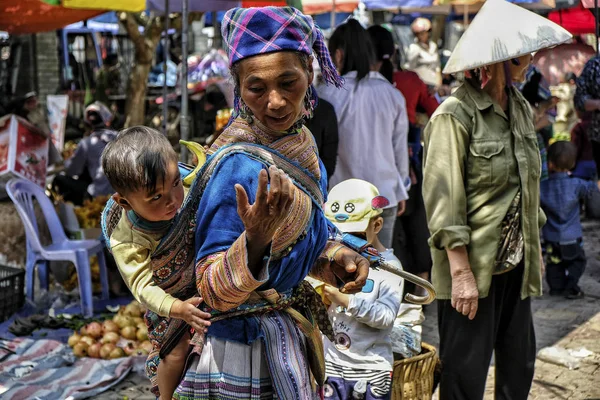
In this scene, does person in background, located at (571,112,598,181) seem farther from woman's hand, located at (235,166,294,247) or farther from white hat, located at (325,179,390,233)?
woman's hand, located at (235,166,294,247)

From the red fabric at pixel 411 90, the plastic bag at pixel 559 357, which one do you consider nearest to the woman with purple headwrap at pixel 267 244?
the plastic bag at pixel 559 357

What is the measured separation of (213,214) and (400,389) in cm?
219

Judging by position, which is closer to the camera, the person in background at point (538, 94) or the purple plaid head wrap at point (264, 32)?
the purple plaid head wrap at point (264, 32)

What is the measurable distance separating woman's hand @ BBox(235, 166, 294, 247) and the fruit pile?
4181 millimetres

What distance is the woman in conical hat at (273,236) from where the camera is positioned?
1965 mm

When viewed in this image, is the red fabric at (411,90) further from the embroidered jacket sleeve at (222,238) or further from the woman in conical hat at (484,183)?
the embroidered jacket sleeve at (222,238)

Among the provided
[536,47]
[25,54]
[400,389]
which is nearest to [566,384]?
[400,389]

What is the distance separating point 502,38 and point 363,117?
219 cm

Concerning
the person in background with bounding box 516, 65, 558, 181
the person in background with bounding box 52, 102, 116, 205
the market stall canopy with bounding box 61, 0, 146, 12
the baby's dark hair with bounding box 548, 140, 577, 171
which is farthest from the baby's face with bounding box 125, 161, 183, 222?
the person in background with bounding box 52, 102, 116, 205

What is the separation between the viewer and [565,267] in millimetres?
7520

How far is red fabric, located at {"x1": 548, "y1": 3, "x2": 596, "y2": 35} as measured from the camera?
41.3 feet

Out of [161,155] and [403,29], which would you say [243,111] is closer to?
[161,155]

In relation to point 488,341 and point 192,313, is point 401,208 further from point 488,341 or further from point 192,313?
point 192,313

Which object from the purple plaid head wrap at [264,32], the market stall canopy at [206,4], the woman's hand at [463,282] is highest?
the purple plaid head wrap at [264,32]
